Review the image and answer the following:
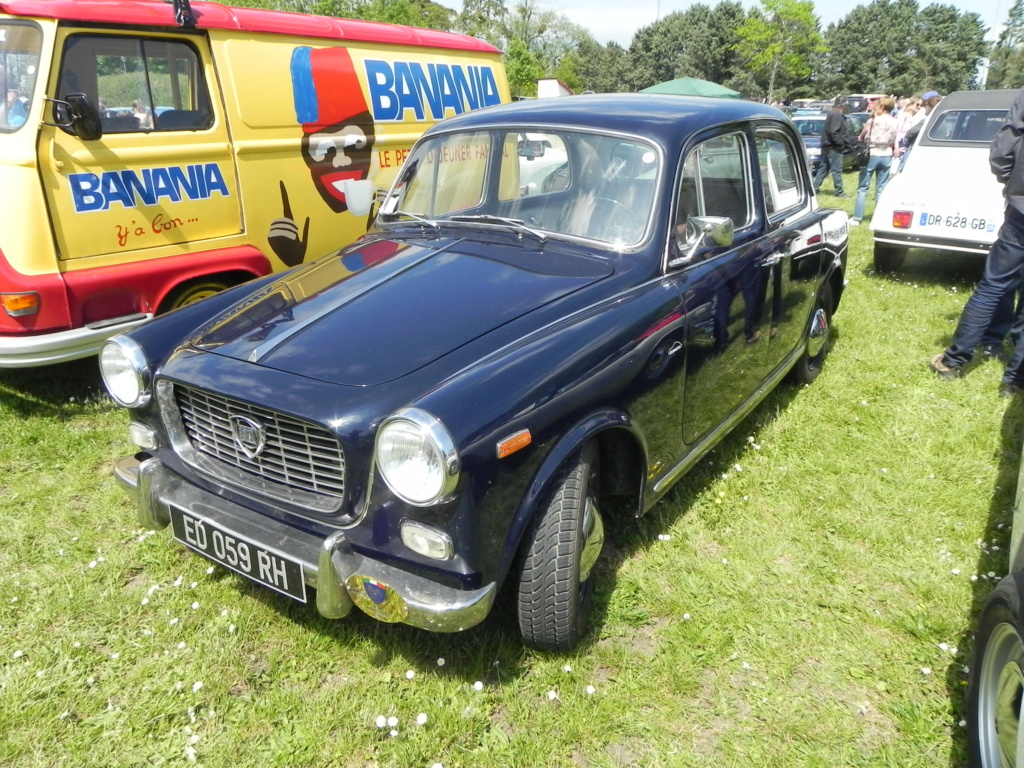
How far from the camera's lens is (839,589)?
298 centimetres

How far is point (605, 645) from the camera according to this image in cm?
267

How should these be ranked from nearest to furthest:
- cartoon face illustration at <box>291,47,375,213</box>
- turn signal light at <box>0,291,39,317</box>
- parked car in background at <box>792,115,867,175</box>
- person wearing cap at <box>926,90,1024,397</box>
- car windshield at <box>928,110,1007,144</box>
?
1. turn signal light at <box>0,291,39,317</box>
2. person wearing cap at <box>926,90,1024,397</box>
3. cartoon face illustration at <box>291,47,375,213</box>
4. car windshield at <box>928,110,1007,144</box>
5. parked car in background at <box>792,115,867,175</box>

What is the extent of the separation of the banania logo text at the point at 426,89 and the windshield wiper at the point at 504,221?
10.1 ft

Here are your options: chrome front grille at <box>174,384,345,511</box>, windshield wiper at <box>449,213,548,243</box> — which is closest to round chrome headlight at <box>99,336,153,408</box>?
chrome front grille at <box>174,384,345,511</box>

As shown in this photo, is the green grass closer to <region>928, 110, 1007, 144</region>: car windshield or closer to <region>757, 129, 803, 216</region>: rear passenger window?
<region>757, 129, 803, 216</region>: rear passenger window

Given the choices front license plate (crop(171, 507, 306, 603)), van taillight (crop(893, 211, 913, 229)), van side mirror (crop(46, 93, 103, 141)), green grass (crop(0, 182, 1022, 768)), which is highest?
van side mirror (crop(46, 93, 103, 141))

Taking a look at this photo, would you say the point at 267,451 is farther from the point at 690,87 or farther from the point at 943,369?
the point at 690,87

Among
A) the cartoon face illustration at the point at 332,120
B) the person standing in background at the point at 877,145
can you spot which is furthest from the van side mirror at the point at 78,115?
the person standing in background at the point at 877,145

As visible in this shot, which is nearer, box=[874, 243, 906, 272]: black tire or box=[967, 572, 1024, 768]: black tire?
box=[967, 572, 1024, 768]: black tire

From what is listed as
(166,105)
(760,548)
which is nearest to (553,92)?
(166,105)

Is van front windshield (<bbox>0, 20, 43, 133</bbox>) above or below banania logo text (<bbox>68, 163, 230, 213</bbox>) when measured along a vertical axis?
above

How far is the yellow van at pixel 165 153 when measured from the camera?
13.5 ft

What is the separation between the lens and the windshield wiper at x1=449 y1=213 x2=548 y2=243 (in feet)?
10.2

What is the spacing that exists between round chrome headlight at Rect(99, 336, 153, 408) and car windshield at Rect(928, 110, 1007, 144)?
7.66 metres
